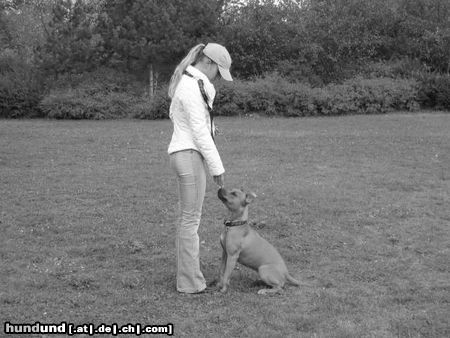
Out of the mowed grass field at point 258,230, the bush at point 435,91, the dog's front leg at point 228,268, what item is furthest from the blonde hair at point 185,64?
the bush at point 435,91

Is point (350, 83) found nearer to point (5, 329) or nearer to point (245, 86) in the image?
point (245, 86)

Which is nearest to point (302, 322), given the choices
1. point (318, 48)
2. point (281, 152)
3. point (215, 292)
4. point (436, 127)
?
point (215, 292)

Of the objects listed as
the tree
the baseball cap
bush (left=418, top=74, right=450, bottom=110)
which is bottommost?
bush (left=418, top=74, right=450, bottom=110)

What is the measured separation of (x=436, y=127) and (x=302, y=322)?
14.6 metres

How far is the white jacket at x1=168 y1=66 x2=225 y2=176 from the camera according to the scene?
507cm

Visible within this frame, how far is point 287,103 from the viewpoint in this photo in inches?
914

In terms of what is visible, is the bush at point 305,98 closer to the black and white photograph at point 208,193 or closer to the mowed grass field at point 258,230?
the black and white photograph at point 208,193

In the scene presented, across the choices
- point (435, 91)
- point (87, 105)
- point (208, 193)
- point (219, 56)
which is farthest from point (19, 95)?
point (219, 56)

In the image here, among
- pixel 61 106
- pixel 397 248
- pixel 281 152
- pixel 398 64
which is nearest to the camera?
pixel 397 248

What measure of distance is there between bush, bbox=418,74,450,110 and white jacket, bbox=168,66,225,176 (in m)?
20.7

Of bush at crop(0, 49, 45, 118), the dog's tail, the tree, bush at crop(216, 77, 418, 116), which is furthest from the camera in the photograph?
the tree

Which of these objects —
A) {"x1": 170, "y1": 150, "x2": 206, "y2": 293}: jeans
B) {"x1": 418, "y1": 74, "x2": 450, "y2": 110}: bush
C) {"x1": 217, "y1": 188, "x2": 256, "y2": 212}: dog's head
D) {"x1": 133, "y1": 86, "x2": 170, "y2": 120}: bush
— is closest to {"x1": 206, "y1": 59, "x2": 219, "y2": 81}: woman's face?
{"x1": 170, "y1": 150, "x2": 206, "y2": 293}: jeans

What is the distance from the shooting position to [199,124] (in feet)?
16.7

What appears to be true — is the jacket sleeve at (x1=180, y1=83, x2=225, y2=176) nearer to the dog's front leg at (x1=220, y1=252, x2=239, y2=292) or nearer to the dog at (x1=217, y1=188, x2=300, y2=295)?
the dog at (x1=217, y1=188, x2=300, y2=295)
